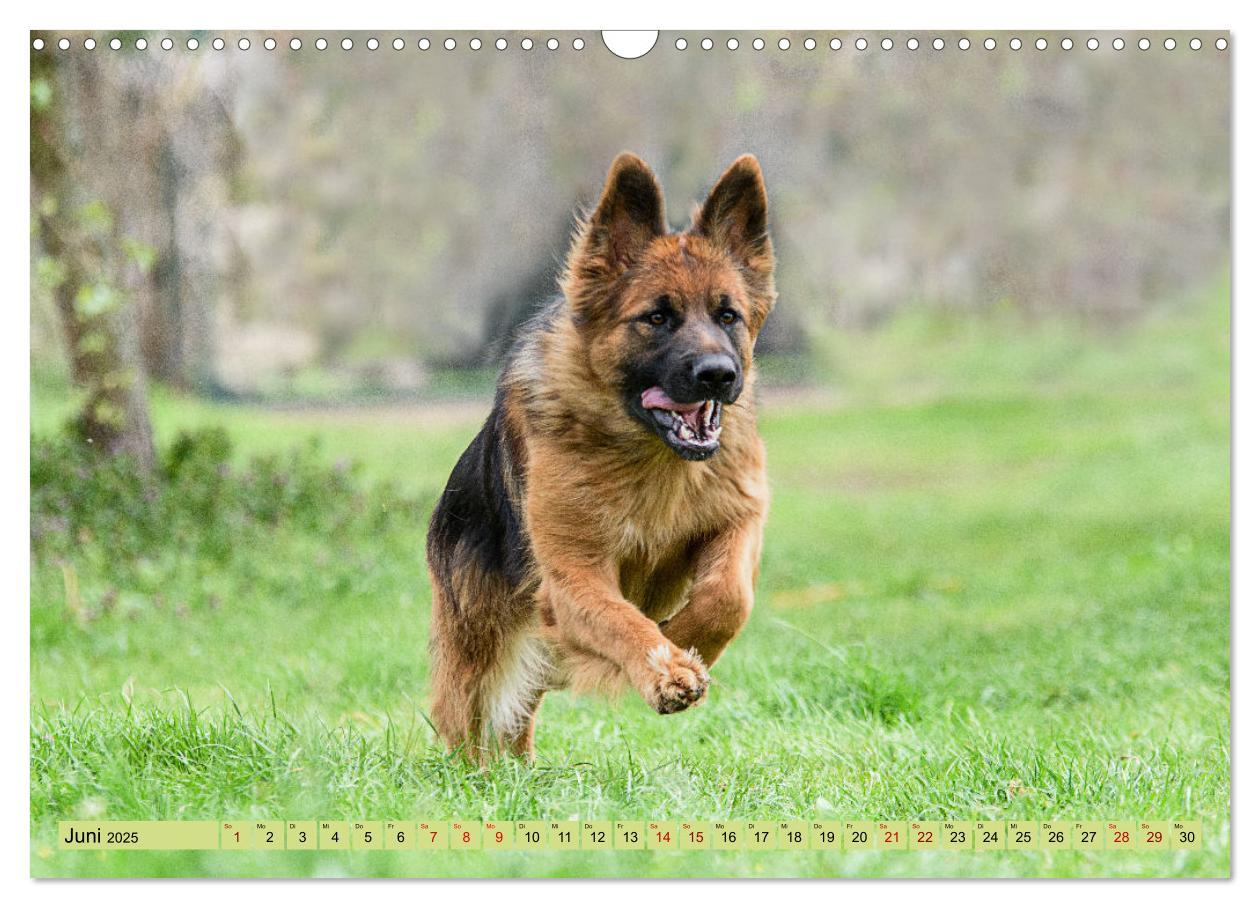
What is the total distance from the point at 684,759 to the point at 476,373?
2.51 meters

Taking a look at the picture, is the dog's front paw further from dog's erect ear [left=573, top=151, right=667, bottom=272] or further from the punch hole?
the punch hole

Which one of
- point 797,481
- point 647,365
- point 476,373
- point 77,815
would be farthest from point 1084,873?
point 797,481

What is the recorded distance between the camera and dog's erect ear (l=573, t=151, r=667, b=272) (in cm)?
454

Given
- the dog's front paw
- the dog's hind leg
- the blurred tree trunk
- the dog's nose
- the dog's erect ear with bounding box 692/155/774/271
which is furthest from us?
the blurred tree trunk

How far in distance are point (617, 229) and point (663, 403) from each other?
0.62 meters

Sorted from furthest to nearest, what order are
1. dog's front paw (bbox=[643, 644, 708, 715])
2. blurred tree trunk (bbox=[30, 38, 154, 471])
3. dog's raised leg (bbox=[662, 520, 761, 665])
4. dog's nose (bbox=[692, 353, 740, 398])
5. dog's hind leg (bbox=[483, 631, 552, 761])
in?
blurred tree trunk (bbox=[30, 38, 154, 471])
dog's hind leg (bbox=[483, 631, 552, 761])
dog's raised leg (bbox=[662, 520, 761, 665])
dog's nose (bbox=[692, 353, 740, 398])
dog's front paw (bbox=[643, 644, 708, 715])

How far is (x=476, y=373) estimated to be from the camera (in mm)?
6734

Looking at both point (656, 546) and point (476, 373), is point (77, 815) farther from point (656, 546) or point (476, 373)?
point (476, 373)

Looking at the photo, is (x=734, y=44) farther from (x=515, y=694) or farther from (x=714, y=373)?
(x=515, y=694)

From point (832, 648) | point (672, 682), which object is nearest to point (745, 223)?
point (672, 682)

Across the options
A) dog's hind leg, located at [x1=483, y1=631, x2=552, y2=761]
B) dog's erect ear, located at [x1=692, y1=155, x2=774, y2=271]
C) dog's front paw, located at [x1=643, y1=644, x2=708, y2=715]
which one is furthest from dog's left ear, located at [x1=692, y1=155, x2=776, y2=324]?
dog's hind leg, located at [x1=483, y1=631, x2=552, y2=761]

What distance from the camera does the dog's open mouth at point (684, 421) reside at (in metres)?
4.48

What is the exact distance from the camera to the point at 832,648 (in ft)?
Answer: 19.7

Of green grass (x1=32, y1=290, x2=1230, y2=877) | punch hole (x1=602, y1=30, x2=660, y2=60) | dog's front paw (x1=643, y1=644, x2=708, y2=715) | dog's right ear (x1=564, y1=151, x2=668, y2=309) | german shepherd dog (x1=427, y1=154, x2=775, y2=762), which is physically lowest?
green grass (x1=32, y1=290, x2=1230, y2=877)
